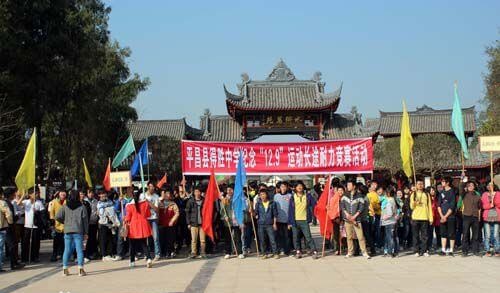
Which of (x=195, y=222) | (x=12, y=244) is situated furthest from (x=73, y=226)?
(x=195, y=222)

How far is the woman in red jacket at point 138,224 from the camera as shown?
444 inches

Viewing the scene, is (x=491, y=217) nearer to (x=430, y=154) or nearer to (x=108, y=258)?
(x=108, y=258)

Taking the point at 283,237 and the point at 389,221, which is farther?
the point at 283,237

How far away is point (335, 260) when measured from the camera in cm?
1184

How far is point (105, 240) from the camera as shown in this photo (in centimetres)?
1275

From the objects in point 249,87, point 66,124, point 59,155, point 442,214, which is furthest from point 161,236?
point 249,87

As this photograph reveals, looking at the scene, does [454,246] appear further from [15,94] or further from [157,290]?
[15,94]

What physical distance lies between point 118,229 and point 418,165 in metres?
29.9

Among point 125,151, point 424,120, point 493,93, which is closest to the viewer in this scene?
point 125,151

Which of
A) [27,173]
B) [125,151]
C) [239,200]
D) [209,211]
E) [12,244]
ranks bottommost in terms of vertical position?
[12,244]

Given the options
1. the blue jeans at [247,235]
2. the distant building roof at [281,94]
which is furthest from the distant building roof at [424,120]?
the blue jeans at [247,235]

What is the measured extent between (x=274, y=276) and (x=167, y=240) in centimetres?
389

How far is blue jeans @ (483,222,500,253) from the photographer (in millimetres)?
11859

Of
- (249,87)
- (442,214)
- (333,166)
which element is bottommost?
(442,214)
